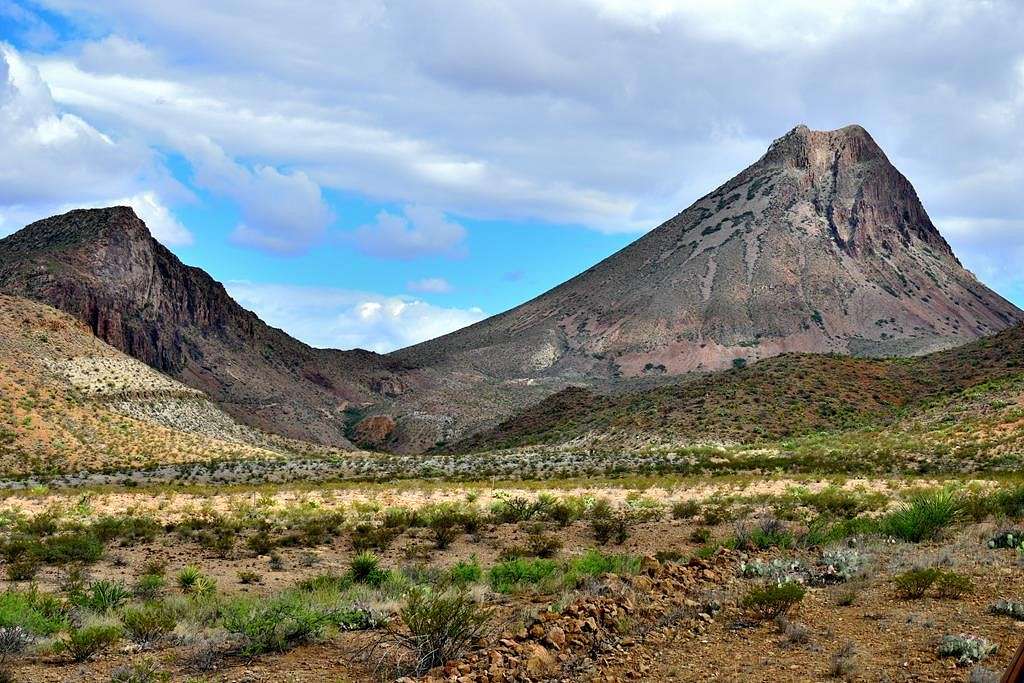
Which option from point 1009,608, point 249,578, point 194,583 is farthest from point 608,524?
point 1009,608

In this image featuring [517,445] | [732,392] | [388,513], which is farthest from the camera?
[517,445]

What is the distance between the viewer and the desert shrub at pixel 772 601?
35.4 ft

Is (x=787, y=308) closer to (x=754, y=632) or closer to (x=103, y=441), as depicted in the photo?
(x=103, y=441)

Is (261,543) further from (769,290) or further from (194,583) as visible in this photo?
(769,290)

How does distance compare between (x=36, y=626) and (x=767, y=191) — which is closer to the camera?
(x=36, y=626)

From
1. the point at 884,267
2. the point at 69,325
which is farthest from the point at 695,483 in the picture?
the point at 884,267

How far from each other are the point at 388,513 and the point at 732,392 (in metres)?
46.9

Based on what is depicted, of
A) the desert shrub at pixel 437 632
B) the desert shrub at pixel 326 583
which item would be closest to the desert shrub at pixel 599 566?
the desert shrub at pixel 437 632

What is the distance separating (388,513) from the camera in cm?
2586

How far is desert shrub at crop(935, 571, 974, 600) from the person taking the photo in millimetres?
11000

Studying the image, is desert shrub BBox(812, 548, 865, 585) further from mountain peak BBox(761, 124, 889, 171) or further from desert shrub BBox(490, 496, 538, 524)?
mountain peak BBox(761, 124, 889, 171)

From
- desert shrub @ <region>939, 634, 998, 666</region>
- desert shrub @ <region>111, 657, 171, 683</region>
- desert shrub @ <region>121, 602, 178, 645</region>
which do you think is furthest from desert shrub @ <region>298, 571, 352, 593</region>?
desert shrub @ <region>939, 634, 998, 666</region>

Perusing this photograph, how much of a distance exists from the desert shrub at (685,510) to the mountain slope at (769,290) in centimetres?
11854

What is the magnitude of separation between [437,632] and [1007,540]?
400 inches
